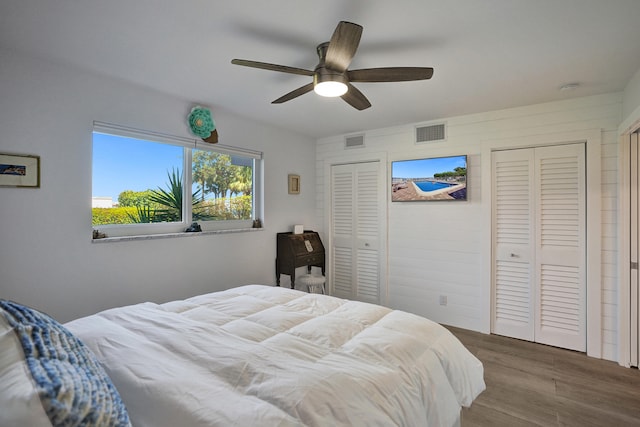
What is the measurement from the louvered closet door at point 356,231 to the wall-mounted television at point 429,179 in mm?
331

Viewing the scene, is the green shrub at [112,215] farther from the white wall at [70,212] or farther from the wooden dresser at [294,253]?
the wooden dresser at [294,253]

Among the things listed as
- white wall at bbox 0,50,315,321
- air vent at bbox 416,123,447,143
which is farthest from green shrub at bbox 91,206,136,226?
air vent at bbox 416,123,447,143

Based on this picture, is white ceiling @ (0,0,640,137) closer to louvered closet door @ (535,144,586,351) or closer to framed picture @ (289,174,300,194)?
louvered closet door @ (535,144,586,351)

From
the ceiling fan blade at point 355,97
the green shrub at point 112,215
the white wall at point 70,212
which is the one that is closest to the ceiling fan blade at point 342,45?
the ceiling fan blade at point 355,97

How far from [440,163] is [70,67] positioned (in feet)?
12.0

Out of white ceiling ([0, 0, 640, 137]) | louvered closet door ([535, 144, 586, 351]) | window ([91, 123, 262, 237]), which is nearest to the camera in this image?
white ceiling ([0, 0, 640, 137])

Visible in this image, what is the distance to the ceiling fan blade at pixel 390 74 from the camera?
1978 millimetres

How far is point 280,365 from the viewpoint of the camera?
52.7 inches

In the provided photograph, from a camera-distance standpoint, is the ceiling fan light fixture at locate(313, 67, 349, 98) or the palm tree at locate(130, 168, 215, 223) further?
the palm tree at locate(130, 168, 215, 223)

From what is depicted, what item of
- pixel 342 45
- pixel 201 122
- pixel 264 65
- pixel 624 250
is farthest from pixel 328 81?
pixel 624 250

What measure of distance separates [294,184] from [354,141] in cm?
105

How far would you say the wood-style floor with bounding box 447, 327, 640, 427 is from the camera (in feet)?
7.10

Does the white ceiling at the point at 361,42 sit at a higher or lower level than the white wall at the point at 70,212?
higher

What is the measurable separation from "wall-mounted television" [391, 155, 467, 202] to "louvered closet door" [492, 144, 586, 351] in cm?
37
